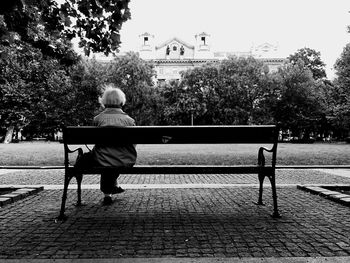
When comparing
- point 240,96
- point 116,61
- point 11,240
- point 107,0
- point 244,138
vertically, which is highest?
point 116,61

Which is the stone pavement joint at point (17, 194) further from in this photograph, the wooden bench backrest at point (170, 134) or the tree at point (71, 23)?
the tree at point (71, 23)

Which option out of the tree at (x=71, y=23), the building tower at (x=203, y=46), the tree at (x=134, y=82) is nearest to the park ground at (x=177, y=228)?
the tree at (x=71, y=23)

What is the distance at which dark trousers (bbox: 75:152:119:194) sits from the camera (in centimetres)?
Result: 461

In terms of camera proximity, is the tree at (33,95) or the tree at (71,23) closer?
the tree at (71,23)

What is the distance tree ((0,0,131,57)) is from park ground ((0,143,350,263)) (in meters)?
2.32

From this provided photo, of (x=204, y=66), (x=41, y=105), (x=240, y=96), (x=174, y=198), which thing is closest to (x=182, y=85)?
(x=204, y=66)

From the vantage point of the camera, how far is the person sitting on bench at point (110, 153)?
4.63 m

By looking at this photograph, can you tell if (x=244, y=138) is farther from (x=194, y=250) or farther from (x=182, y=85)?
(x=182, y=85)

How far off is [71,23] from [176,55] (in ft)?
223

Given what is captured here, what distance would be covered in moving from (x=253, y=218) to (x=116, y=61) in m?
41.5

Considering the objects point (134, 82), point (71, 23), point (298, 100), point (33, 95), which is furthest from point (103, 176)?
point (298, 100)

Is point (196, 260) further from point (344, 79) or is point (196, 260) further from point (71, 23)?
point (344, 79)

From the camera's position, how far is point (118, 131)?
14.2 feet

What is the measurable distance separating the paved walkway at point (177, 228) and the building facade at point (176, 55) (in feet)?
209
